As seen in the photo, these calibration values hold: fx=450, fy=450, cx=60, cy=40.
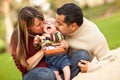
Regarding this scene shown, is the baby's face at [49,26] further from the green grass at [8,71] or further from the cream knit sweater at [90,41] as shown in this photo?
the green grass at [8,71]

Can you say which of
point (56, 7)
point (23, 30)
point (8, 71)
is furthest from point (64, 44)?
point (56, 7)

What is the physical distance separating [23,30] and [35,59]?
0.25m

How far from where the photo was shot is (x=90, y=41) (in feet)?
11.9

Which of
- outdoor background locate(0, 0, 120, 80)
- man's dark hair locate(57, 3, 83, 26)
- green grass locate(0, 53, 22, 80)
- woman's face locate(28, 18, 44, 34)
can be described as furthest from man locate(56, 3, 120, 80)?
outdoor background locate(0, 0, 120, 80)

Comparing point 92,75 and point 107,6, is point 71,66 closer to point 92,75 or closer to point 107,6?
point 92,75

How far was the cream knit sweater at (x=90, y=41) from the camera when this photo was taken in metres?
3.62

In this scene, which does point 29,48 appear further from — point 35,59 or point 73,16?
point 73,16

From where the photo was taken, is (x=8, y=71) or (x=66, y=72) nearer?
(x=66, y=72)

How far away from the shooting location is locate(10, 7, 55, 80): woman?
3.51 metres

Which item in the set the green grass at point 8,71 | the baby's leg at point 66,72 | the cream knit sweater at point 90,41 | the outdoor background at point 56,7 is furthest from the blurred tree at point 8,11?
the baby's leg at point 66,72

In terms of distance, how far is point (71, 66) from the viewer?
3.60 m

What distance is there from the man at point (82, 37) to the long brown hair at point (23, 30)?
19cm

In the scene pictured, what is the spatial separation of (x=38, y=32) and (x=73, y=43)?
1.02 ft

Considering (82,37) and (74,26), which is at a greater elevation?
Answer: (74,26)
